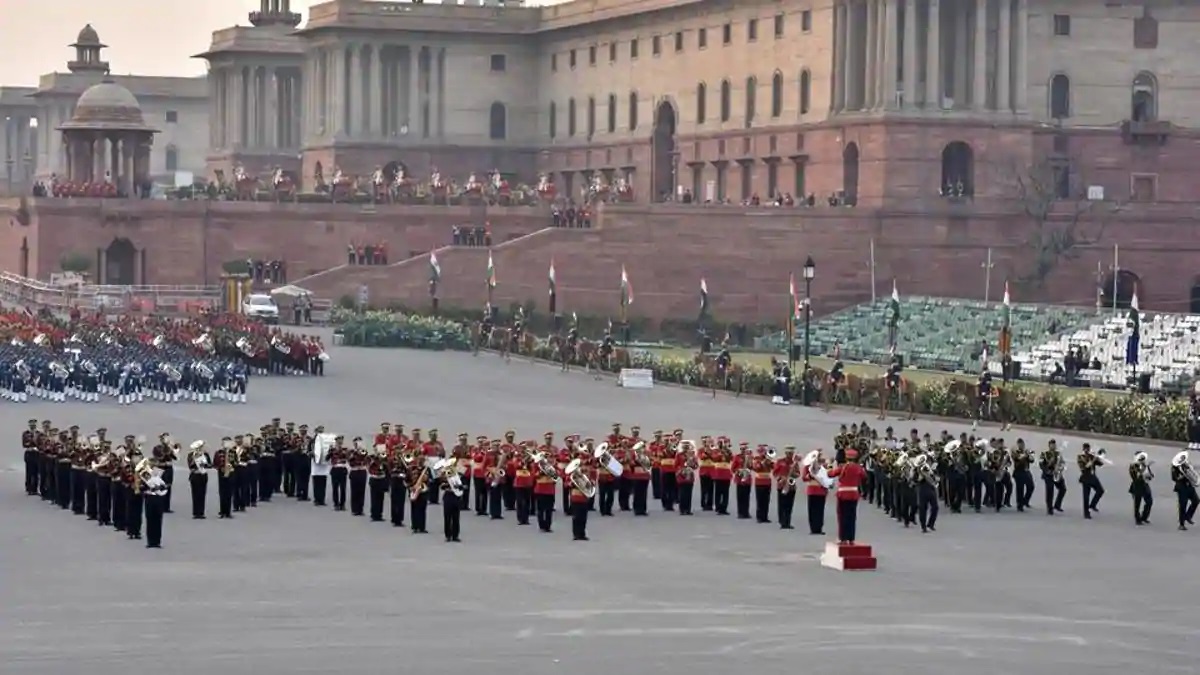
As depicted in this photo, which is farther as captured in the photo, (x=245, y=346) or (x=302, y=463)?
(x=245, y=346)

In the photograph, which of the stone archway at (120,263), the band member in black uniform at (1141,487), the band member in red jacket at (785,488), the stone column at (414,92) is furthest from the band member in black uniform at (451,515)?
the stone column at (414,92)

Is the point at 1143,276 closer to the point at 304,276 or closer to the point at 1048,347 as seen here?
the point at 1048,347

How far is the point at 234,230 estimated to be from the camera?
104m

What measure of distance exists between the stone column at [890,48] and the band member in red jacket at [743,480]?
53894 millimetres

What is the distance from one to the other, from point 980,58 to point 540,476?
5836 centimetres

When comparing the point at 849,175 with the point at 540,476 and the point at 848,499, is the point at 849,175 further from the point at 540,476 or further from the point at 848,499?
the point at 848,499

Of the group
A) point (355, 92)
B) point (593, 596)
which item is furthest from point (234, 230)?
point (593, 596)

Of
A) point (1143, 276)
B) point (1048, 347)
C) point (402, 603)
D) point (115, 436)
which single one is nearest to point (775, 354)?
point (1048, 347)

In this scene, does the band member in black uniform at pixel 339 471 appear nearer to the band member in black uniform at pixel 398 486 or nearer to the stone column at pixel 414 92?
the band member in black uniform at pixel 398 486

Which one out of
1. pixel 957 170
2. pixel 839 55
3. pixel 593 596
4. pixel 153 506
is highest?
pixel 839 55

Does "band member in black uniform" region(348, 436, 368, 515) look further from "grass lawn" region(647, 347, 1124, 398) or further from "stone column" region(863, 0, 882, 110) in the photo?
"stone column" region(863, 0, 882, 110)

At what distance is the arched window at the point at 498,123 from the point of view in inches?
4946

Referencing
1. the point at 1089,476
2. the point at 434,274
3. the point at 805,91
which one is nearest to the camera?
the point at 1089,476

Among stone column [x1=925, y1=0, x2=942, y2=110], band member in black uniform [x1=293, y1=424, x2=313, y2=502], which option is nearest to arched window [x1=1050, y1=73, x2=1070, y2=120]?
stone column [x1=925, y1=0, x2=942, y2=110]
